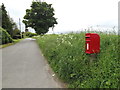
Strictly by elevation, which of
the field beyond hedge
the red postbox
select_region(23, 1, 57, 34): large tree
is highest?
select_region(23, 1, 57, 34): large tree

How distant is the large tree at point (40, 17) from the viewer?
103ft

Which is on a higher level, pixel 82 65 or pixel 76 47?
pixel 76 47

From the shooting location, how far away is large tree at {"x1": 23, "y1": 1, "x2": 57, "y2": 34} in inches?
1237

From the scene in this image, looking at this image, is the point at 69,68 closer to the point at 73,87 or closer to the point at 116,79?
the point at 73,87

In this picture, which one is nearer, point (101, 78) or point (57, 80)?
point (101, 78)

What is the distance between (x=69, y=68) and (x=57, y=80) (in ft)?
2.44

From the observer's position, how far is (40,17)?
105 ft

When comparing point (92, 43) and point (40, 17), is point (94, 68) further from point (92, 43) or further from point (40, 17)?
point (40, 17)

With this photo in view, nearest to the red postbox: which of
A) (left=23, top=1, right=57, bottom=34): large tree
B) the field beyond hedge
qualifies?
the field beyond hedge

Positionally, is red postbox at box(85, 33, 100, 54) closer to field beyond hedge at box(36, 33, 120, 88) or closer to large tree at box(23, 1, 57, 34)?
field beyond hedge at box(36, 33, 120, 88)

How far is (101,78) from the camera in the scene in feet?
9.54

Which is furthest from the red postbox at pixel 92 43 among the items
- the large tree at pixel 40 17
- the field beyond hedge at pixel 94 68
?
the large tree at pixel 40 17

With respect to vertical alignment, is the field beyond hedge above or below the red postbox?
below

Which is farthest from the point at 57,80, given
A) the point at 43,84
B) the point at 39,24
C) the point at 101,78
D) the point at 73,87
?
the point at 39,24
